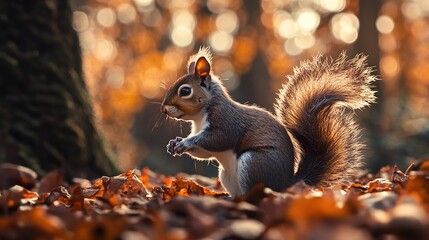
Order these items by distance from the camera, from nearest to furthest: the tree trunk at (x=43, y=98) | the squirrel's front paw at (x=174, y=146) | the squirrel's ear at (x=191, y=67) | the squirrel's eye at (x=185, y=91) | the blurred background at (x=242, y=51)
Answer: the squirrel's front paw at (x=174, y=146), the squirrel's eye at (x=185, y=91), the squirrel's ear at (x=191, y=67), the tree trunk at (x=43, y=98), the blurred background at (x=242, y=51)

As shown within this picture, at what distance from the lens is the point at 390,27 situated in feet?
78.8

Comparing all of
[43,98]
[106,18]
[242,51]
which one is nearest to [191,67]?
[43,98]

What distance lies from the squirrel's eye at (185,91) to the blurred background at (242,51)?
5.18 m

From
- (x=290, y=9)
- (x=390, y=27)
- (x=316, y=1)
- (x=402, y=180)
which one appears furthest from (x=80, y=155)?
(x=390, y=27)

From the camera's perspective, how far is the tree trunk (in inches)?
169

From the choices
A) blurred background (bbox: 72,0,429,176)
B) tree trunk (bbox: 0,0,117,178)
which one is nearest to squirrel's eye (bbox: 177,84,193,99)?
tree trunk (bbox: 0,0,117,178)

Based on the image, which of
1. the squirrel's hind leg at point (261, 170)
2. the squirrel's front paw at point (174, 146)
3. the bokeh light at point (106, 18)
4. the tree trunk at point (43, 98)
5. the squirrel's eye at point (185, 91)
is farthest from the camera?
the bokeh light at point (106, 18)

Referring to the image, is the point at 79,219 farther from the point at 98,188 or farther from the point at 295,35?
the point at 295,35

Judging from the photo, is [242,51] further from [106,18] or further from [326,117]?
[326,117]

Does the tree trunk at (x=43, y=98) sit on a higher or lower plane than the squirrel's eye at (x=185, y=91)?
higher

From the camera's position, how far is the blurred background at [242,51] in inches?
420

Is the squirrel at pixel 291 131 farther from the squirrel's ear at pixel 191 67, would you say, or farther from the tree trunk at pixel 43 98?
the tree trunk at pixel 43 98

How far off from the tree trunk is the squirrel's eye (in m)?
1.37

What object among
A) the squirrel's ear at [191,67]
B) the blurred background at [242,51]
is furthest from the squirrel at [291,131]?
the blurred background at [242,51]
